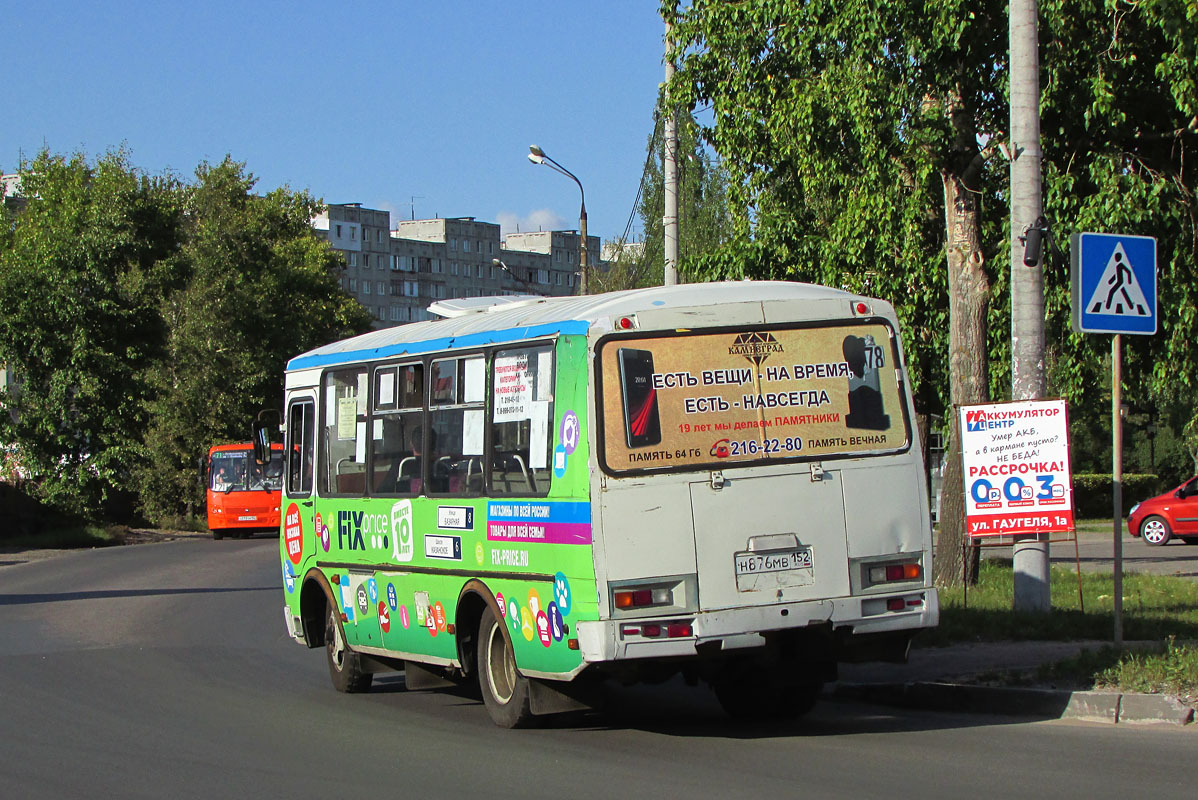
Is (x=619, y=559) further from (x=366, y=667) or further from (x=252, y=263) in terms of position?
(x=252, y=263)

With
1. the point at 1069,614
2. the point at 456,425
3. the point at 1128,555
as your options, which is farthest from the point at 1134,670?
the point at 1128,555

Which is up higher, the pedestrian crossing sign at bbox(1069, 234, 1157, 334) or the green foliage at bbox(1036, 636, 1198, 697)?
the pedestrian crossing sign at bbox(1069, 234, 1157, 334)

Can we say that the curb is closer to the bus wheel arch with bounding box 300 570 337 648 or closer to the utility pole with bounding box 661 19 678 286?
the bus wheel arch with bounding box 300 570 337 648

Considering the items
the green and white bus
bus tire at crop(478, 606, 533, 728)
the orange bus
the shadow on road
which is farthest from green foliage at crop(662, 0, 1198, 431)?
the orange bus

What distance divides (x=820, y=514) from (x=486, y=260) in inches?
6377

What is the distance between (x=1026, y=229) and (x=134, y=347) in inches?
1628

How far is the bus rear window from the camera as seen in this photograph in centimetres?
910

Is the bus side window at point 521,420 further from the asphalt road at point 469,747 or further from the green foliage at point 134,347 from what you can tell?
the green foliage at point 134,347

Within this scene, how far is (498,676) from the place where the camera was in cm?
1027

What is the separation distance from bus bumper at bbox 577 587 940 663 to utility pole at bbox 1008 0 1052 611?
3855 millimetres

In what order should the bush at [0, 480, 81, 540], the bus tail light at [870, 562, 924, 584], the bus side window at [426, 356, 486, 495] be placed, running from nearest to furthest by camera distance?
the bus tail light at [870, 562, 924, 584] → the bus side window at [426, 356, 486, 495] → the bush at [0, 480, 81, 540]

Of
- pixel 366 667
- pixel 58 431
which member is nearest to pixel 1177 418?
pixel 58 431

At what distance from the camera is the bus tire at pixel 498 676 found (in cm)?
996

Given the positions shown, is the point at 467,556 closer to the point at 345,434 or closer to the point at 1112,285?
the point at 345,434
